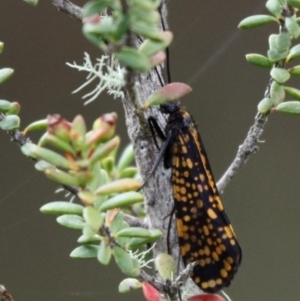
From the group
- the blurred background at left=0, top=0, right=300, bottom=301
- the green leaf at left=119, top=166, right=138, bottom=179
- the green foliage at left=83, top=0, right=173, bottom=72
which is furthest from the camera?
the blurred background at left=0, top=0, right=300, bottom=301

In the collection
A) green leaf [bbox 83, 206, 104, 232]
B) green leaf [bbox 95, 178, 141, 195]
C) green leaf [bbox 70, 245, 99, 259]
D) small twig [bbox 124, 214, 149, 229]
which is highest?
green leaf [bbox 95, 178, 141, 195]

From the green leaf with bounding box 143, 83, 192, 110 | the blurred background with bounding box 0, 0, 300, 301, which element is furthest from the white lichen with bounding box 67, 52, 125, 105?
the blurred background with bounding box 0, 0, 300, 301

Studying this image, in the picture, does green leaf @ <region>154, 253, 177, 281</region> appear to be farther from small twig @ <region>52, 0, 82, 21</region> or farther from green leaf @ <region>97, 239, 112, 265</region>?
Answer: small twig @ <region>52, 0, 82, 21</region>

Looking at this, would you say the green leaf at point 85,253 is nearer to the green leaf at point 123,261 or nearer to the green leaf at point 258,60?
the green leaf at point 123,261

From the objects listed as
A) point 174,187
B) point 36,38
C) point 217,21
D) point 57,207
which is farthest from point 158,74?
point 217,21

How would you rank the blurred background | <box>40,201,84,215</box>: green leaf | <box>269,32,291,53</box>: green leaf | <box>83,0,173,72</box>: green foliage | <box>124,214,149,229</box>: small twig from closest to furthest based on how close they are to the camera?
<box>83,0,173,72</box>: green foliage → <box>40,201,84,215</box>: green leaf → <box>269,32,291,53</box>: green leaf → <box>124,214,149,229</box>: small twig → the blurred background

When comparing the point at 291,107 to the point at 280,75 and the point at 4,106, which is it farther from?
the point at 4,106

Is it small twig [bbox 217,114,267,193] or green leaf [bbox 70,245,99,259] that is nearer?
green leaf [bbox 70,245,99,259]
